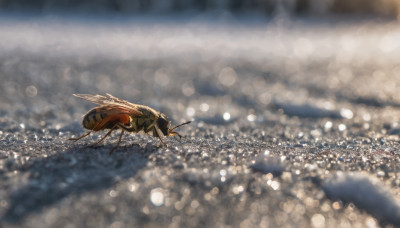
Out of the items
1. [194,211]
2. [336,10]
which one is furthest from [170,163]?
[336,10]

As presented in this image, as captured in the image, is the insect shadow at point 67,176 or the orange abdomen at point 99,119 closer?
the insect shadow at point 67,176

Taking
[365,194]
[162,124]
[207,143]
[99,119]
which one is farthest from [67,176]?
[365,194]

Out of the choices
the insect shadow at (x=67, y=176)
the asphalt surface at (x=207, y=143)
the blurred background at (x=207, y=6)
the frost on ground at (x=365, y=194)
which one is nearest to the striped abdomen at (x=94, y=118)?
the asphalt surface at (x=207, y=143)

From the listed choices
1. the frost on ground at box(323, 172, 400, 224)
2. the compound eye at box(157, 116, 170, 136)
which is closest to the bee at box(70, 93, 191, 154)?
the compound eye at box(157, 116, 170, 136)

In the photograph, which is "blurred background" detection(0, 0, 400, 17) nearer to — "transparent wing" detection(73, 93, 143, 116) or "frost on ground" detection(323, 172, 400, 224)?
"transparent wing" detection(73, 93, 143, 116)

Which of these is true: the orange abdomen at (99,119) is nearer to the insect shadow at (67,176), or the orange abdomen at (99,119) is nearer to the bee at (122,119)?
the bee at (122,119)

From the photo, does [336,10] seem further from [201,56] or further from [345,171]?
[345,171]
